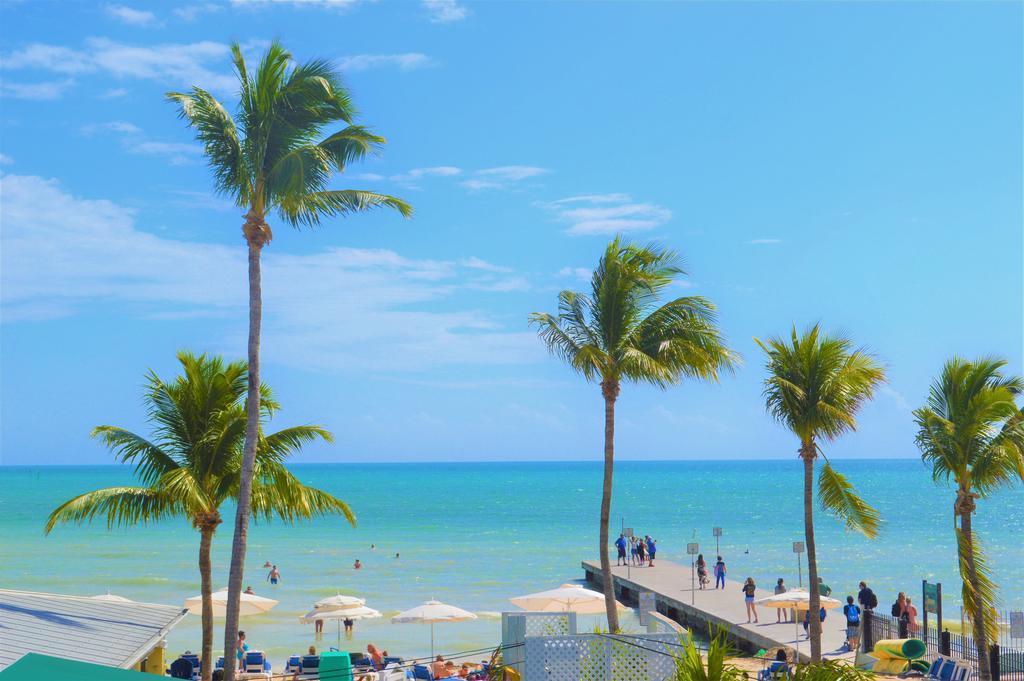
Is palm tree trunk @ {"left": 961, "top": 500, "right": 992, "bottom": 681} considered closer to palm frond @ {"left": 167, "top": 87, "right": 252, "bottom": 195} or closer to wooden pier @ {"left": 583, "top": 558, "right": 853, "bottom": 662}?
wooden pier @ {"left": 583, "top": 558, "right": 853, "bottom": 662}

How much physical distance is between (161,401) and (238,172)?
415 cm

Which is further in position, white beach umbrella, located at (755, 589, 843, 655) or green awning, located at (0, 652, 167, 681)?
white beach umbrella, located at (755, 589, 843, 655)

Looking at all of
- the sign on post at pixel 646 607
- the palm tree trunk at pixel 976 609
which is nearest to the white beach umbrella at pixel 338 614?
the sign on post at pixel 646 607

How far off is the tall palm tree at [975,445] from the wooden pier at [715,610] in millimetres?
5647

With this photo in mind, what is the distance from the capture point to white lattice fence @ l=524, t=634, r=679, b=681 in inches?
502

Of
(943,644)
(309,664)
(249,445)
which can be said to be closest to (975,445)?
(943,644)

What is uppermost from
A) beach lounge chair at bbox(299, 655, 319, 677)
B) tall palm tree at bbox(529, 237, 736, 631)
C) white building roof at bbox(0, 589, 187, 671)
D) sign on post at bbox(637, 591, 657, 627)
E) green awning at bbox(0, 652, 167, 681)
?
tall palm tree at bbox(529, 237, 736, 631)

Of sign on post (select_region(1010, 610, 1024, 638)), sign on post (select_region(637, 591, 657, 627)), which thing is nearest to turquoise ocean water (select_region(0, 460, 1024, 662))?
sign on post (select_region(637, 591, 657, 627))

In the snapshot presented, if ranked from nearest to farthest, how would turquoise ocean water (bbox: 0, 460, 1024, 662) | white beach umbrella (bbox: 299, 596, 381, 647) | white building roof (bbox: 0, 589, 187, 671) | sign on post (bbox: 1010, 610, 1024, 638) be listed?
white building roof (bbox: 0, 589, 187, 671) → sign on post (bbox: 1010, 610, 1024, 638) → white beach umbrella (bbox: 299, 596, 381, 647) → turquoise ocean water (bbox: 0, 460, 1024, 662)

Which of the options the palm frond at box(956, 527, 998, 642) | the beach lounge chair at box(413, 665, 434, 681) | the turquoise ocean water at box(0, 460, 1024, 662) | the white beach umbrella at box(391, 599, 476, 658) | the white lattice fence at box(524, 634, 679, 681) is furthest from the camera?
the turquoise ocean water at box(0, 460, 1024, 662)

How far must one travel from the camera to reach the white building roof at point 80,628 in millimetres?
11312

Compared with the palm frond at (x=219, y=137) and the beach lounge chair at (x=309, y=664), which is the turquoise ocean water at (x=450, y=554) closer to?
the beach lounge chair at (x=309, y=664)

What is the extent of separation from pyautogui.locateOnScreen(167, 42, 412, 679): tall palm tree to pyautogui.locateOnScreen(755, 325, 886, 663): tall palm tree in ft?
24.8

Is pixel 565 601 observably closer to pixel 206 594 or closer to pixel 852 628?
pixel 852 628
